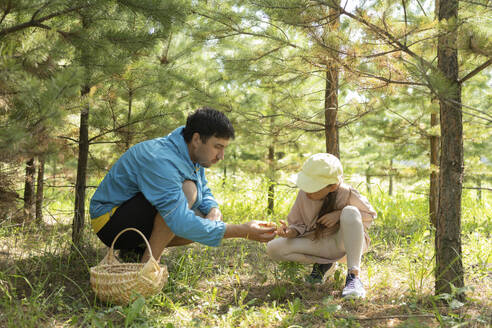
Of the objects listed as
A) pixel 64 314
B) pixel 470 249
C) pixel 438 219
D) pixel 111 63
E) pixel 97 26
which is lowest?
pixel 64 314

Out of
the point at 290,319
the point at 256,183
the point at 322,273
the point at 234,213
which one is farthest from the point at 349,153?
the point at 290,319

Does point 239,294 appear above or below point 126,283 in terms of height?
below

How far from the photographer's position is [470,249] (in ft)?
10.7

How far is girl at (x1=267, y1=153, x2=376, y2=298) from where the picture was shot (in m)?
2.38

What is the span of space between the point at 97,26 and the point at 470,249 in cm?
334

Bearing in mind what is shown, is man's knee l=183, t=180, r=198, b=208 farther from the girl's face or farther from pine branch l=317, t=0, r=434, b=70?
pine branch l=317, t=0, r=434, b=70

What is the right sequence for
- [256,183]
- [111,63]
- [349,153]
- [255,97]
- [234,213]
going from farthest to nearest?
[349,153] < [256,183] < [255,97] < [234,213] < [111,63]

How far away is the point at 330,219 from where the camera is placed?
251cm

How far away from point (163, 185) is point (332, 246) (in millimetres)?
1173

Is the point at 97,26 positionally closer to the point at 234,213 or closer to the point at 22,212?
the point at 22,212

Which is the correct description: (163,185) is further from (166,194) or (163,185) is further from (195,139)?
(195,139)

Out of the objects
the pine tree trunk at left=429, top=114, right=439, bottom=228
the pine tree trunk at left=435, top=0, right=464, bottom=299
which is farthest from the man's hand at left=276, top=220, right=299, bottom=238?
the pine tree trunk at left=429, top=114, right=439, bottom=228

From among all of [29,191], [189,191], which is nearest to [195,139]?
[189,191]

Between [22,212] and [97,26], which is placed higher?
[97,26]
